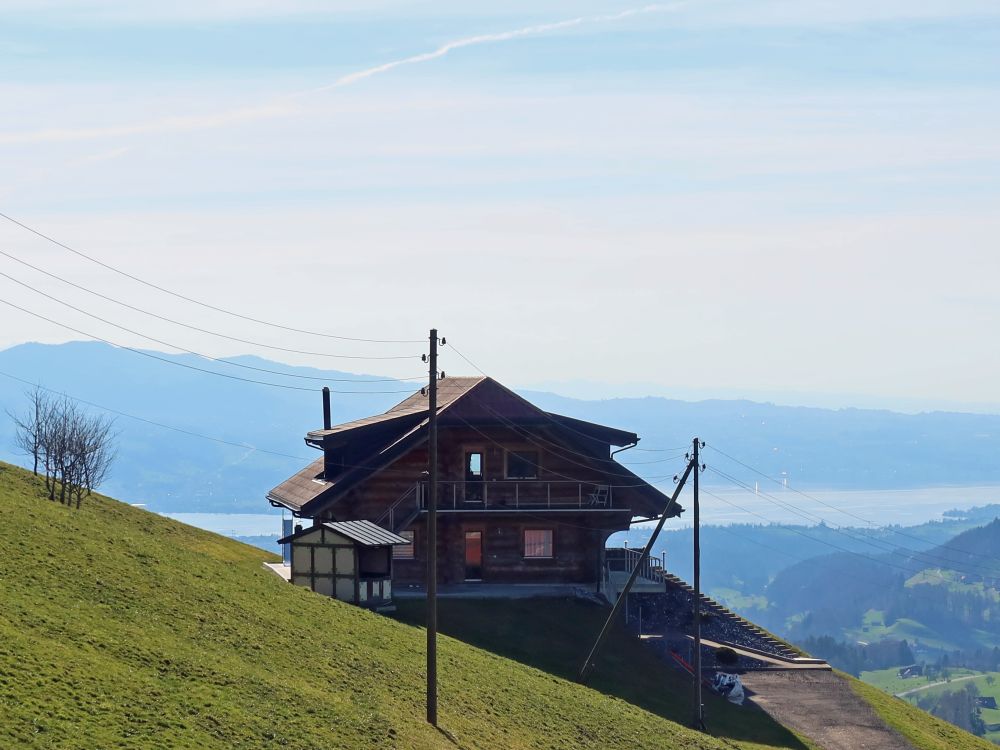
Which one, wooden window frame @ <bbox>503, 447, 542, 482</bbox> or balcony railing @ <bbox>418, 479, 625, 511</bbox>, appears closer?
balcony railing @ <bbox>418, 479, 625, 511</bbox>

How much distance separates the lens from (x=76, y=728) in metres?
33.4

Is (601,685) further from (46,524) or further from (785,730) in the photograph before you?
(46,524)

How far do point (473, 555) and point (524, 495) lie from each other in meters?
4.07

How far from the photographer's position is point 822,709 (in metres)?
62.8

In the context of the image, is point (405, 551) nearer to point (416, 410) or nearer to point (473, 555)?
point (473, 555)

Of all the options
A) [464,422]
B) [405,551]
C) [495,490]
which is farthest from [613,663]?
[464,422]

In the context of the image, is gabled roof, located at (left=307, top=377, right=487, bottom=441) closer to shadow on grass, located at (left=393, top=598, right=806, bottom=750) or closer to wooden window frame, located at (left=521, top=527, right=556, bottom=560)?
wooden window frame, located at (left=521, top=527, right=556, bottom=560)

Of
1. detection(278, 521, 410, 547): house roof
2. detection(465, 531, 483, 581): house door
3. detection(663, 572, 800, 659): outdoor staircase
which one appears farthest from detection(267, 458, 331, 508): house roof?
detection(663, 572, 800, 659): outdoor staircase

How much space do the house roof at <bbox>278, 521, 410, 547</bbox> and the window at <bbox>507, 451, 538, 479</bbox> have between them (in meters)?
10.4

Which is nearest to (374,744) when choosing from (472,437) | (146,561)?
(146,561)

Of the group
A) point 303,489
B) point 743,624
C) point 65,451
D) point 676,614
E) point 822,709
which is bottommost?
point 822,709

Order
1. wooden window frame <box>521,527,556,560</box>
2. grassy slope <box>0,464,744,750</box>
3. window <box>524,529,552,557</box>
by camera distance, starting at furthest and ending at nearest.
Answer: window <box>524,529,552,557</box>, wooden window frame <box>521,527,556,560</box>, grassy slope <box>0,464,744,750</box>

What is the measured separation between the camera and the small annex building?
2378 inches

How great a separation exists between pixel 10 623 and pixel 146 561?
12.0m
